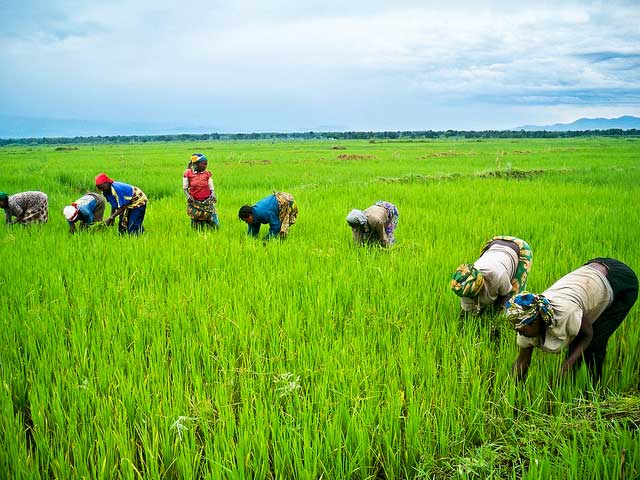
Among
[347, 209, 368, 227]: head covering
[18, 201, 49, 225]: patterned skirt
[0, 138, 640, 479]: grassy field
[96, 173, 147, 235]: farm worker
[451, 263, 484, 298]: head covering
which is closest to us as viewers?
[0, 138, 640, 479]: grassy field

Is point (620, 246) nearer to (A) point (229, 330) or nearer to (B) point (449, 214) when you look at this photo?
(B) point (449, 214)

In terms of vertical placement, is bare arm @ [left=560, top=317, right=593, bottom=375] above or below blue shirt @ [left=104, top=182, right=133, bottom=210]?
below

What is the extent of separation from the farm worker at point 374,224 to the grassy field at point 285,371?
20cm

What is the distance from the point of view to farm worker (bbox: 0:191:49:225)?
6.07m

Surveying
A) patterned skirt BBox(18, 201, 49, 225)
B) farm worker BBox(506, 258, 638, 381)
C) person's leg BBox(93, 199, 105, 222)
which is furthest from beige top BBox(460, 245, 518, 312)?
patterned skirt BBox(18, 201, 49, 225)

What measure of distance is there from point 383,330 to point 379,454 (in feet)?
3.87

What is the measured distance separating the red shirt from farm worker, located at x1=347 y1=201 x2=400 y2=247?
228 cm

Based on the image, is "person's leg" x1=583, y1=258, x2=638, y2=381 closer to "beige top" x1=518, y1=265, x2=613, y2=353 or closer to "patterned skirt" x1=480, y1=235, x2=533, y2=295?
"beige top" x1=518, y1=265, x2=613, y2=353

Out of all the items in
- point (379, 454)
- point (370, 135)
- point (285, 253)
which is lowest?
point (379, 454)

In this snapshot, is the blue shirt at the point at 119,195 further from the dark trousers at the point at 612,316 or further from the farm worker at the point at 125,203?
the dark trousers at the point at 612,316

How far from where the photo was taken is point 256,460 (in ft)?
5.69

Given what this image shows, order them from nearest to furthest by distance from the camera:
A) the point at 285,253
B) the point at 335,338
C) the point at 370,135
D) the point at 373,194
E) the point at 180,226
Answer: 1. the point at 335,338
2. the point at 285,253
3. the point at 180,226
4. the point at 373,194
5. the point at 370,135

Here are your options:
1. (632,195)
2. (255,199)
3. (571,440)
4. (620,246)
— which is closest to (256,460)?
(571,440)

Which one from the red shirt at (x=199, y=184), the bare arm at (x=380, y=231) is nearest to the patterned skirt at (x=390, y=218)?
the bare arm at (x=380, y=231)
